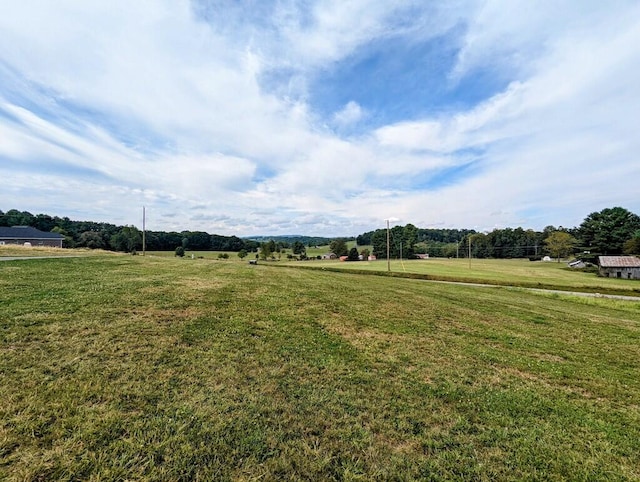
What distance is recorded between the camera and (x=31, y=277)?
440 inches

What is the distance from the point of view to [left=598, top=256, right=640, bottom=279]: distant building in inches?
1962

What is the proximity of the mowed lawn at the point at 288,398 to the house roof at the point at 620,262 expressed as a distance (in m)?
60.6

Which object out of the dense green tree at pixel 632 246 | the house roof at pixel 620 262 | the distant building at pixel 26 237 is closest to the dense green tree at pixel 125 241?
the distant building at pixel 26 237

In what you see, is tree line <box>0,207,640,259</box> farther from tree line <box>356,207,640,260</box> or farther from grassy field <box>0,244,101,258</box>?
grassy field <box>0,244,101,258</box>

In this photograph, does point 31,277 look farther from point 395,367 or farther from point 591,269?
point 591,269

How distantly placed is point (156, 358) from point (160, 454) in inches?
101

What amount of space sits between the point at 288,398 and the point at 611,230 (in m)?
89.4

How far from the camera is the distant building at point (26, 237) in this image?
48.6 m

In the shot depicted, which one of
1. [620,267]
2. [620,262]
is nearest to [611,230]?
[620,262]

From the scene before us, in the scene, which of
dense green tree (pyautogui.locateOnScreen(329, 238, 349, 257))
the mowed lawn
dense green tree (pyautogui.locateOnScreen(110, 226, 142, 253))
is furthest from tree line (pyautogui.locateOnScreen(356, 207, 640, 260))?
the mowed lawn

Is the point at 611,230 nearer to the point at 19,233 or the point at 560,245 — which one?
the point at 560,245

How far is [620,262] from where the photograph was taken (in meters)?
51.0

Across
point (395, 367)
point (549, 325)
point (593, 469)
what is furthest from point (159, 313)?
point (549, 325)

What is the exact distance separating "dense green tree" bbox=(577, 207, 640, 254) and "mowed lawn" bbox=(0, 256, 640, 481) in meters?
78.0
